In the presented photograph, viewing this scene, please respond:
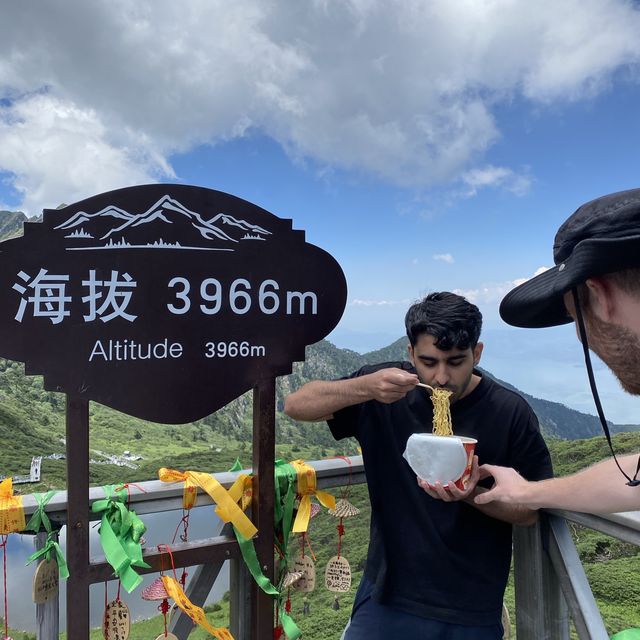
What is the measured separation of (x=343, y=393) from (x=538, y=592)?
4.13 ft

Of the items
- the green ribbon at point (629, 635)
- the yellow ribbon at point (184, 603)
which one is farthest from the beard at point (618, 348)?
the yellow ribbon at point (184, 603)

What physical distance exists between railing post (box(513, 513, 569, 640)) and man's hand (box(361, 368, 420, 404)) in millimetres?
905

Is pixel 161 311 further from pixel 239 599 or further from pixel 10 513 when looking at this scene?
pixel 239 599

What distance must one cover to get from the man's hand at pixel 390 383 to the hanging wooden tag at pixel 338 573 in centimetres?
98

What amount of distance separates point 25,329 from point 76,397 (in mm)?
291

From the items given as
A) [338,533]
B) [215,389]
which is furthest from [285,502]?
[215,389]

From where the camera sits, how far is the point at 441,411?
2041 mm

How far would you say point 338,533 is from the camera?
8.18 feet

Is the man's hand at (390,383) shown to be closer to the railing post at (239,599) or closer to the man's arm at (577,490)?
the man's arm at (577,490)

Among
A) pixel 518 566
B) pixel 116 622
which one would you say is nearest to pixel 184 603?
pixel 116 622

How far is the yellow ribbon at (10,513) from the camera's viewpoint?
1841 mm

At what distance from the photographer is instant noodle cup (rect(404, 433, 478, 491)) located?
1782 mm

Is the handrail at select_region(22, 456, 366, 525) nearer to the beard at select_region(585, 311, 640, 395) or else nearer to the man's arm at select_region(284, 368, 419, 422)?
the man's arm at select_region(284, 368, 419, 422)

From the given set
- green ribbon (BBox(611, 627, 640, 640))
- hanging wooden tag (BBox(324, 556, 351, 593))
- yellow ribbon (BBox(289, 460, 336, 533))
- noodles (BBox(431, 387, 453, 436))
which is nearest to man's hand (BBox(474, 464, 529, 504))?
noodles (BBox(431, 387, 453, 436))
